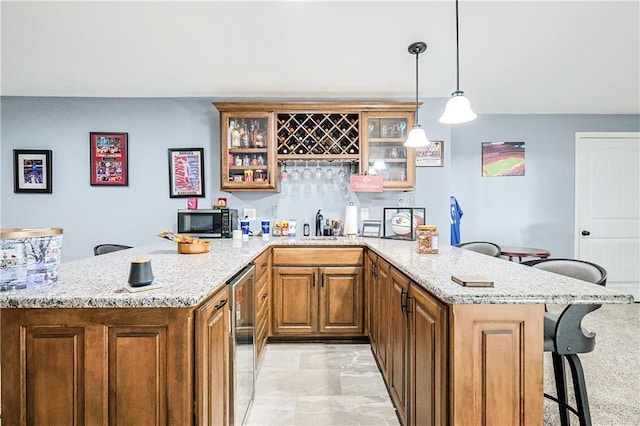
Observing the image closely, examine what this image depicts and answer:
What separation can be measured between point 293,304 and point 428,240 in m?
1.36

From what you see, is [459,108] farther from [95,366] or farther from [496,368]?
[95,366]

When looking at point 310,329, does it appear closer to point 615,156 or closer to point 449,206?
point 449,206

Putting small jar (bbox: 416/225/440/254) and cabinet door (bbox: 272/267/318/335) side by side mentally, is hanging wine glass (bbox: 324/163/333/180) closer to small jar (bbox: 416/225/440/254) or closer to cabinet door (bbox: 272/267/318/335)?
cabinet door (bbox: 272/267/318/335)

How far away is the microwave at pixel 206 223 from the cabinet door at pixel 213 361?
1885mm

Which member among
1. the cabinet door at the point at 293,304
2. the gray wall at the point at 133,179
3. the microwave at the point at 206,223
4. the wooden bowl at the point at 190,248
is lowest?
the cabinet door at the point at 293,304

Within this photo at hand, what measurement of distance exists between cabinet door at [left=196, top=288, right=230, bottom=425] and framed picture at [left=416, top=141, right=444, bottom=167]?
2.82 m

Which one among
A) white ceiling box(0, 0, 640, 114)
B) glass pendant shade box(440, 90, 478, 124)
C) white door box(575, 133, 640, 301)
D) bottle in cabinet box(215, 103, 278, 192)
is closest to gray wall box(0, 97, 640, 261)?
white ceiling box(0, 0, 640, 114)

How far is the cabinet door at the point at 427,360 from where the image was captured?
1122 millimetres

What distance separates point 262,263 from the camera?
2500 mm

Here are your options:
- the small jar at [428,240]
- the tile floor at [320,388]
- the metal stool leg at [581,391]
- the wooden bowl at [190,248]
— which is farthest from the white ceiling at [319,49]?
the tile floor at [320,388]

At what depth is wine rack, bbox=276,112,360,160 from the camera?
10.7ft

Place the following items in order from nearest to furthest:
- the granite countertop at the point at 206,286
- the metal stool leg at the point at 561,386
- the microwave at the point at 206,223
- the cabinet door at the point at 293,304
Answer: the granite countertop at the point at 206,286, the metal stool leg at the point at 561,386, the cabinet door at the point at 293,304, the microwave at the point at 206,223

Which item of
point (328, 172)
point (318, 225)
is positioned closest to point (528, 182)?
point (328, 172)

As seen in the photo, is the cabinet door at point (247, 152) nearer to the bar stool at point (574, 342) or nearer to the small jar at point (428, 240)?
the small jar at point (428, 240)
